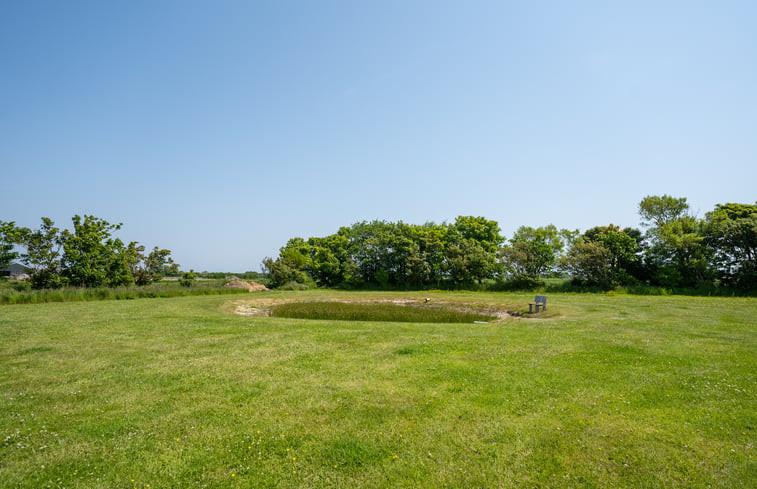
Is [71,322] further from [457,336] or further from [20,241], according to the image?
[20,241]

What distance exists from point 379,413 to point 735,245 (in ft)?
157

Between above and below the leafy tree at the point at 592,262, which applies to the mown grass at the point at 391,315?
below

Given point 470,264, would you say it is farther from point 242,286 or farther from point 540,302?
point 242,286

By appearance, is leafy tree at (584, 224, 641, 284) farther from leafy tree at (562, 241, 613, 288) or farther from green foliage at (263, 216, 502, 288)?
green foliage at (263, 216, 502, 288)

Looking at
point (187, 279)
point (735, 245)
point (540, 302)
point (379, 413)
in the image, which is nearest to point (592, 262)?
point (735, 245)

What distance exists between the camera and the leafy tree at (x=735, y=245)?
111ft

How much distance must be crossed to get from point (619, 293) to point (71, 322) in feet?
147

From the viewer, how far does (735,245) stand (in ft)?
116

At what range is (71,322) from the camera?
15961 millimetres

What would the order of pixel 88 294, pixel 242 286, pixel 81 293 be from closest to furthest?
1. pixel 81 293
2. pixel 88 294
3. pixel 242 286

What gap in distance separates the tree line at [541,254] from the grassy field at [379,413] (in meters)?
31.9

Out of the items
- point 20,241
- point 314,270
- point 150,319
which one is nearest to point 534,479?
point 150,319

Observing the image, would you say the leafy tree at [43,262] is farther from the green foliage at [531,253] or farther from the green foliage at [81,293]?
the green foliage at [531,253]

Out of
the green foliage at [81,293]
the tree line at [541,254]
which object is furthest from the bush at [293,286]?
the green foliage at [81,293]
